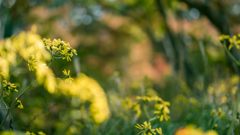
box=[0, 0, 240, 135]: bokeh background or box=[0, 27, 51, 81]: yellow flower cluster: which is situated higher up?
box=[0, 27, 51, 81]: yellow flower cluster

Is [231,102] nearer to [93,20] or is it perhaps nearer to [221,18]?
[221,18]

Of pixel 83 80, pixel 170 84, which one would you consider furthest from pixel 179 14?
pixel 83 80

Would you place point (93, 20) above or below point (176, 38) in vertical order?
below

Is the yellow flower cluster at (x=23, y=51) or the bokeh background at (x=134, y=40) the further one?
the bokeh background at (x=134, y=40)

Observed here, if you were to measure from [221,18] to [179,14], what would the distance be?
192 cm

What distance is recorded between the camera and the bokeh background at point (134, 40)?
247cm

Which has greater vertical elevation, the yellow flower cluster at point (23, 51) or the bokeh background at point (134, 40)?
the yellow flower cluster at point (23, 51)

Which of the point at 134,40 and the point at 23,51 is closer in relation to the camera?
the point at 23,51

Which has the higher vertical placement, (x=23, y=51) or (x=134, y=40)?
(x=23, y=51)

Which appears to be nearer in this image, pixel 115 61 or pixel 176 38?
pixel 176 38

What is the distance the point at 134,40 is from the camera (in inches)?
320

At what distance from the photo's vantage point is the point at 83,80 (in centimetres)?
113

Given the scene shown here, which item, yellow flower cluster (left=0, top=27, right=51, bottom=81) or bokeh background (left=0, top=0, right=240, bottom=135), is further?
bokeh background (left=0, top=0, right=240, bottom=135)

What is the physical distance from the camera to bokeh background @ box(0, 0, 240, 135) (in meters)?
2.47
